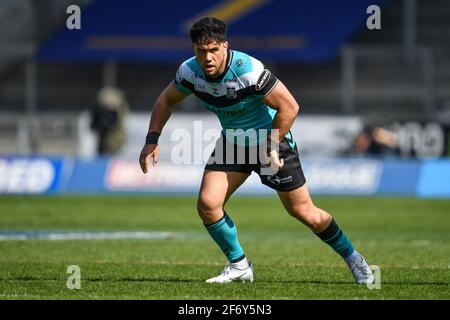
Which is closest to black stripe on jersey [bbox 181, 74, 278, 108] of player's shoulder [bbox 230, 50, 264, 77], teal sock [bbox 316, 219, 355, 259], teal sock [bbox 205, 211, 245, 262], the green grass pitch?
player's shoulder [bbox 230, 50, 264, 77]

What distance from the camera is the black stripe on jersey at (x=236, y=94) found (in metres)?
10.3

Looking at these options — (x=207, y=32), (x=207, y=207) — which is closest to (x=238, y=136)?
(x=207, y=207)

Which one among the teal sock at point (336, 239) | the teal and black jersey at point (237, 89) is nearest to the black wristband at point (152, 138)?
the teal and black jersey at point (237, 89)

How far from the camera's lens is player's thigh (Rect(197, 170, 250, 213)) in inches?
416

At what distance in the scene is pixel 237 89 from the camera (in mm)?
10336

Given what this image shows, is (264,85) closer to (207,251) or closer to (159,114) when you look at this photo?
(159,114)

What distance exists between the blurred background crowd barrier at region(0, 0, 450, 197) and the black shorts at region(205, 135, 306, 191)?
1983cm

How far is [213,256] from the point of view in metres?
14.5

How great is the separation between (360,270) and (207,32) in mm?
2699

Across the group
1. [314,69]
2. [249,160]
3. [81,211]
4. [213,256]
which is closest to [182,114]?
[314,69]

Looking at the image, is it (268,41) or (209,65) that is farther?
(268,41)

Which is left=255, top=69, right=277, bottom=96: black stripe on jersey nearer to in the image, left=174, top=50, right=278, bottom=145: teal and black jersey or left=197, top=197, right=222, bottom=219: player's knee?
left=174, top=50, right=278, bottom=145: teal and black jersey
